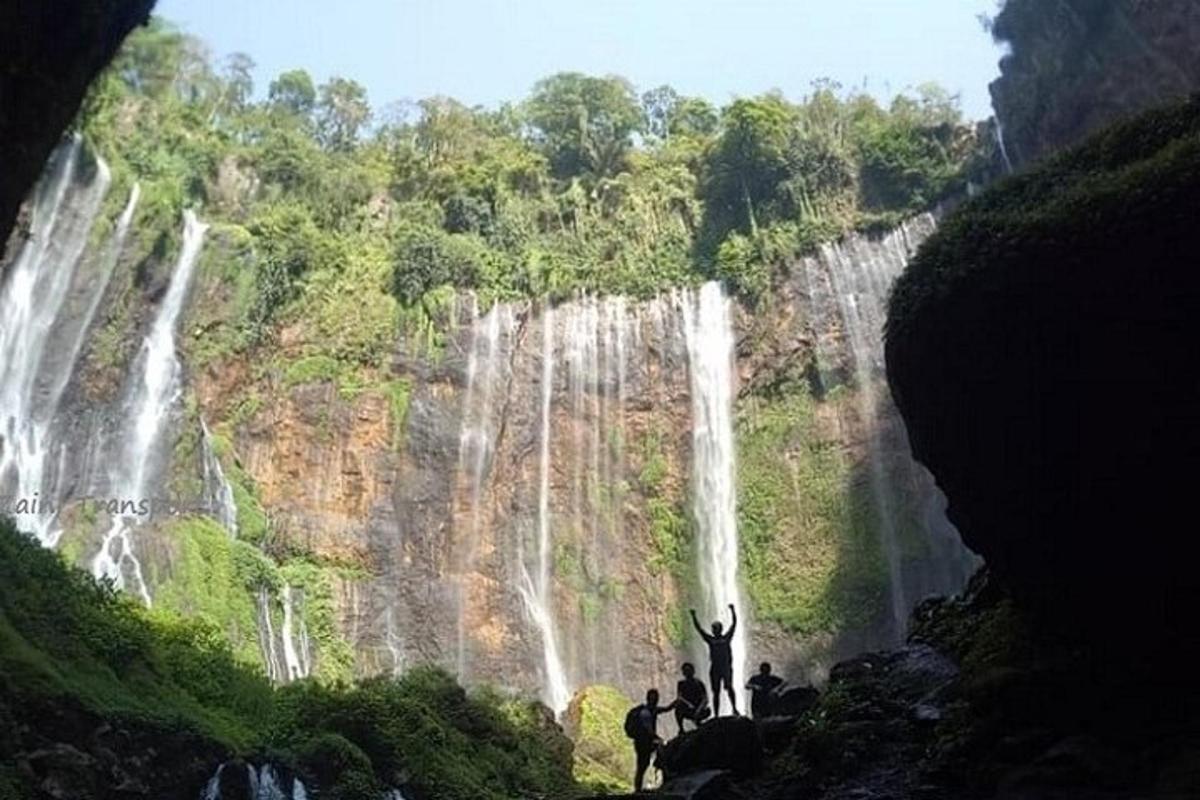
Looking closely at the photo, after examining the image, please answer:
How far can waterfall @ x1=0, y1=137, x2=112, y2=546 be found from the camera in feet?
86.5

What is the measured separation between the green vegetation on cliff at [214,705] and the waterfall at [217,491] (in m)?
7.61

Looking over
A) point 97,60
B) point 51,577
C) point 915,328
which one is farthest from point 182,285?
point 915,328

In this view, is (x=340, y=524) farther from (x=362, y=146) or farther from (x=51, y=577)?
(x=362, y=146)

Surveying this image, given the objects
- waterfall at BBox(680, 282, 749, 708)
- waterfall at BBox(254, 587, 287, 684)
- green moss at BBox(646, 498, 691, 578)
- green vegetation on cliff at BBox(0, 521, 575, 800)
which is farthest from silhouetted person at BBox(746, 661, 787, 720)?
green moss at BBox(646, 498, 691, 578)

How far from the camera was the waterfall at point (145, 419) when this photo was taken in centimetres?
2411

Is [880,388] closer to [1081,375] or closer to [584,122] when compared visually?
[584,122]

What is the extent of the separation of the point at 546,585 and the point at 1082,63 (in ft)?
62.3

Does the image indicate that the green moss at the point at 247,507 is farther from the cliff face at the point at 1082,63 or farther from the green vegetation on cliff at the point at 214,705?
the cliff face at the point at 1082,63

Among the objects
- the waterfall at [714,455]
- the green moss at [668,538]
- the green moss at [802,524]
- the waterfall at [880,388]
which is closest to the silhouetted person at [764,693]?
the waterfall at [880,388]

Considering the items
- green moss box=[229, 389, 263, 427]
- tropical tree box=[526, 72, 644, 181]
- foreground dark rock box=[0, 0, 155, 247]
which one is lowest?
foreground dark rock box=[0, 0, 155, 247]

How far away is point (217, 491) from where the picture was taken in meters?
27.1

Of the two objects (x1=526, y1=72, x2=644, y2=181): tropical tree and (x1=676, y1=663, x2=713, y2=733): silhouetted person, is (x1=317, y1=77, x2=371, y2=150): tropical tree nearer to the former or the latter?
(x1=526, y1=72, x2=644, y2=181): tropical tree

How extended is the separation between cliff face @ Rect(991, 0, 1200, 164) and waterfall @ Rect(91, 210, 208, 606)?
2272 centimetres

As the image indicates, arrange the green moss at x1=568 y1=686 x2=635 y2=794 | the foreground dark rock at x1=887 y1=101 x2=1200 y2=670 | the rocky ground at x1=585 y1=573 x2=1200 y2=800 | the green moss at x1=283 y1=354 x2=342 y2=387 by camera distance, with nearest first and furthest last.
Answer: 1. the rocky ground at x1=585 y1=573 x2=1200 y2=800
2. the foreground dark rock at x1=887 y1=101 x2=1200 y2=670
3. the green moss at x1=568 y1=686 x2=635 y2=794
4. the green moss at x1=283 y1=354 x2=342 y2=387
